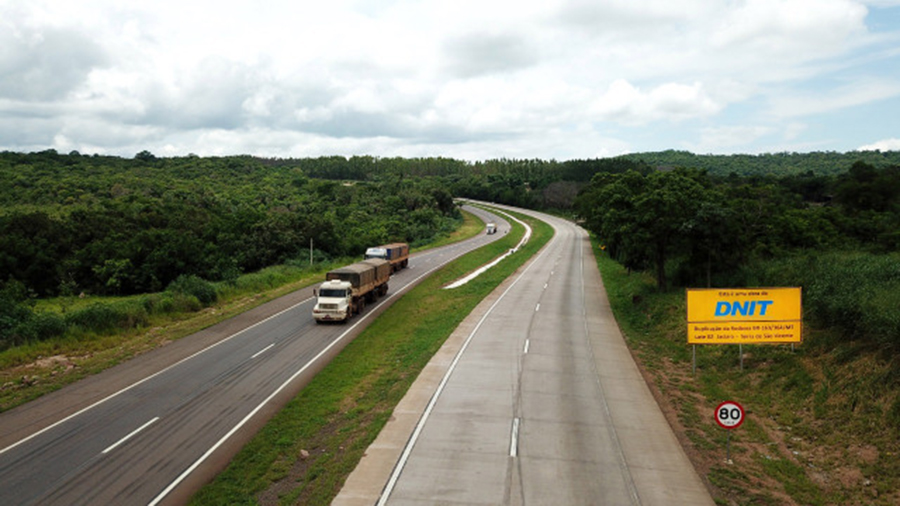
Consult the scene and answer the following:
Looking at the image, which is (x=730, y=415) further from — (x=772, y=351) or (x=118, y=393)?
(x=118, y=393)

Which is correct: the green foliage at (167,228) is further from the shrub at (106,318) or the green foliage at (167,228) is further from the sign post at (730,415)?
the sign post at (730,415)

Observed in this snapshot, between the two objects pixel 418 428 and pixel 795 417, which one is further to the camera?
pixel 795 417

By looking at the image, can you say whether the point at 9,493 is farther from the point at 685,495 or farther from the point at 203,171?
the point at 203,171

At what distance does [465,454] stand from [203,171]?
17650 cm

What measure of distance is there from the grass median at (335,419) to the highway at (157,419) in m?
0.78

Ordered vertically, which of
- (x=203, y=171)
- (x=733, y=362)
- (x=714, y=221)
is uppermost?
(x=203, y=171)

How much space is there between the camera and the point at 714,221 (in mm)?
33344

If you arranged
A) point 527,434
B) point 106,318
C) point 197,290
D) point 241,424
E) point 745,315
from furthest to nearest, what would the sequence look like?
point 197,290 → point 106,318 → point 745,315 → point 241,424 → point 527,434

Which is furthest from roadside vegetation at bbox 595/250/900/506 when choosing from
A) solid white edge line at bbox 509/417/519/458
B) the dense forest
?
solid white edge line at bbox 509/417/519/458

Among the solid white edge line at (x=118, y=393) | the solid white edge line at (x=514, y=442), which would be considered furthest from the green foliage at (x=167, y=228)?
the solid white edge line at (x=514, y=442)

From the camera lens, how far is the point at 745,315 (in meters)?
20.9

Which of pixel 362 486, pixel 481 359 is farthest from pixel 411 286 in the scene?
pixel 362 486

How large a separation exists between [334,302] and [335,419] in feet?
49.4

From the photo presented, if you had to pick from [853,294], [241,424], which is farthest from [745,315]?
[241,424]
